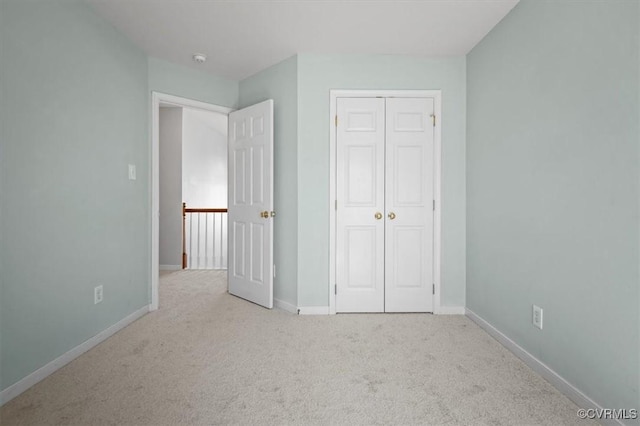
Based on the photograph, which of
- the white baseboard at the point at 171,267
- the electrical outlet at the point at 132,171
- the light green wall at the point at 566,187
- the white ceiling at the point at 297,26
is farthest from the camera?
the white baseboard at the point at 171,267

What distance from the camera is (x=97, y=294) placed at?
2.38m

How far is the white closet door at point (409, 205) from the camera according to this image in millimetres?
3008

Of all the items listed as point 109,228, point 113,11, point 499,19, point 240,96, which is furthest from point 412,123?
point 109,228

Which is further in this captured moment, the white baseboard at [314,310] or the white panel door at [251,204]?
the white panel door at [251,204]

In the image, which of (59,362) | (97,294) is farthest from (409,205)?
(59,362)

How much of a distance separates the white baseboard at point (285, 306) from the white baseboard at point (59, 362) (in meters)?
1.27

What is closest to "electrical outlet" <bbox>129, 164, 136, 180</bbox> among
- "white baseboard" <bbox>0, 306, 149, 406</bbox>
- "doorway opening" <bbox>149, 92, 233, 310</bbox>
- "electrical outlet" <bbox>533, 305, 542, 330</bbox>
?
"white baseboard" <bbox>0, 306, 149, 406</bbox>

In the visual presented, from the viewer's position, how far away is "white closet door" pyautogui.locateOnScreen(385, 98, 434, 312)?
3.01 meters

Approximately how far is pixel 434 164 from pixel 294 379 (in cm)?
222

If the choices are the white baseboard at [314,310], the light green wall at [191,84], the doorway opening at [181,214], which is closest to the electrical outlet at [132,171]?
the light green wall at [191,84]

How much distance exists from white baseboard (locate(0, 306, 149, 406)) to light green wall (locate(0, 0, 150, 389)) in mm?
35

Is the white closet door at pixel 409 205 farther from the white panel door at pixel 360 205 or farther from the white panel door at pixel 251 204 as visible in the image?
the white panel door at pixel 251 204

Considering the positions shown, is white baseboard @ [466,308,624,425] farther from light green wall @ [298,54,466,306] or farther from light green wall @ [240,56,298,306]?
light green wall @ [240,56,298,306]

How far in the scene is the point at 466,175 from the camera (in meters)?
2.98
